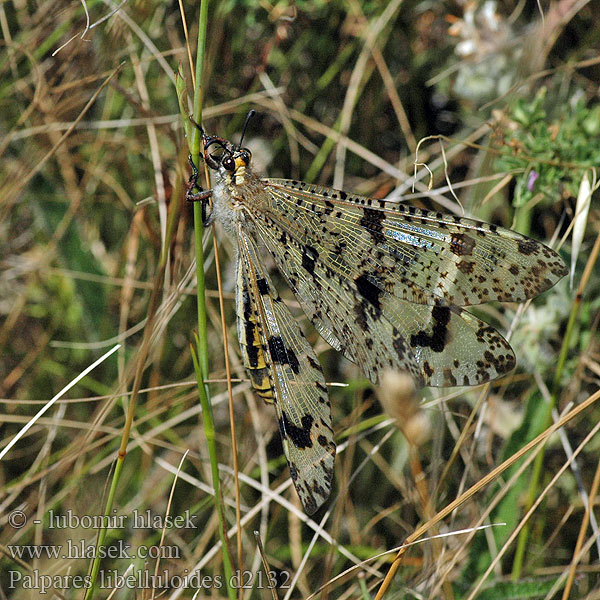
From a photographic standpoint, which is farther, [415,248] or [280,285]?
[280,285]

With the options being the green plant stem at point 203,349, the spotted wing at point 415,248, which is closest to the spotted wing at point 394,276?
the spotted wing at point 415,248

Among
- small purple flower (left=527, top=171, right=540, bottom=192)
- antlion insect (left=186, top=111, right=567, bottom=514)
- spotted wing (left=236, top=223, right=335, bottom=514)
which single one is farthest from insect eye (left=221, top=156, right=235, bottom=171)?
small purple flower (left=527, top=171, right=540, bottom=192)

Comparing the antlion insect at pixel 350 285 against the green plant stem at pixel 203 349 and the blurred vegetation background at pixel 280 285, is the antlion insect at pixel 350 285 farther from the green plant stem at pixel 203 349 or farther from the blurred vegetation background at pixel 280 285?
the blurred vegetation background at pixel 280 285

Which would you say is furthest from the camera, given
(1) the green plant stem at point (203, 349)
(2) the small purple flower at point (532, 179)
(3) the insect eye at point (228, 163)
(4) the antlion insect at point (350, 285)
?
(2) the small purple flower at point (532, 179)

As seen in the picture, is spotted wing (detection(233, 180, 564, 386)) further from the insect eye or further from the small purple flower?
the small purple flower

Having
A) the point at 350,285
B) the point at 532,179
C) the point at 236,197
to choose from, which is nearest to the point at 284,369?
the point at 350,285

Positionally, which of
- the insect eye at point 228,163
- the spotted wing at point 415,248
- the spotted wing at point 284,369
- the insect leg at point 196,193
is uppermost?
the insect eye at point 228,163

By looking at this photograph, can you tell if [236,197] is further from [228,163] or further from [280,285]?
[280,285]

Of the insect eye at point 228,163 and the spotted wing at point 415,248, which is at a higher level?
the insect eye at point 228,163
